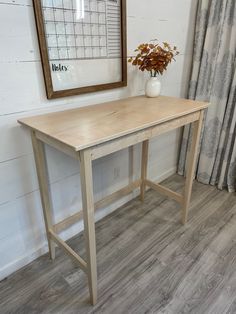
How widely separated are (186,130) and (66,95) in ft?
4.73

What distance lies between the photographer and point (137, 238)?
5.90 feet

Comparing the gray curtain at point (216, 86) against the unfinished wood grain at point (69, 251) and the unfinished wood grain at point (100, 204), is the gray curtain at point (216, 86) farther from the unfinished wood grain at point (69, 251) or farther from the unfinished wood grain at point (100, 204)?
the unfinished wood grain at point (69, 251)

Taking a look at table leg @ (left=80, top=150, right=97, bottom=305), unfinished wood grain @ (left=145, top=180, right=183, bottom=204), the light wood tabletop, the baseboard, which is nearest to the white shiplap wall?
the baseboard

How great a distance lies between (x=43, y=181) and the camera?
1.38m

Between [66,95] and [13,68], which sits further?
[66,95]

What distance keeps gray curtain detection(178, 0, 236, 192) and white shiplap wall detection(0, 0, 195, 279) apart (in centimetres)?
12

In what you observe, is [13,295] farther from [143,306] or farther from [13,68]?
[13,68]

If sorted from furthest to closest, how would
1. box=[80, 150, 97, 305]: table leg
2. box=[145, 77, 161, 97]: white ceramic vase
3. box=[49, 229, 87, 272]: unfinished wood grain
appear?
box=[145, 77, 161, 97]: white ceramic vase
box=[49, 229, 87, 272]: unfinished wood grain
box=[80, 150, 97, 305]: table leg

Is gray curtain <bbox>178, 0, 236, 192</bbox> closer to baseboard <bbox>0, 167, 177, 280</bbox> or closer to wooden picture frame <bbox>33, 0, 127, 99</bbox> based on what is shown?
baseboard <bbox>0, 167, 177, 280</bbox>

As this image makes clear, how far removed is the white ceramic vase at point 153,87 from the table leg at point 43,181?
837 millimetres

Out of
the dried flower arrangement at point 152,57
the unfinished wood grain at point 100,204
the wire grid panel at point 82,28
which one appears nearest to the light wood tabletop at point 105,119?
the dried flower arrangement at point 152,57

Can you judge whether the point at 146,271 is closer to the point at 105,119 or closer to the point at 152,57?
the point at 105,119

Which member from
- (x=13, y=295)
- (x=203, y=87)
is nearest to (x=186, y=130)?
(x=203, y=87)

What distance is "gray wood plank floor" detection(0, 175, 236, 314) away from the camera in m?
1.34
